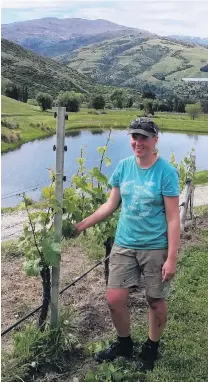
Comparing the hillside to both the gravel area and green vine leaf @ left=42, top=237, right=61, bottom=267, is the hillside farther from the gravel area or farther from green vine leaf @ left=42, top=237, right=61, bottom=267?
green vine leaf @ left=42, top=237, right=61, bottom=267

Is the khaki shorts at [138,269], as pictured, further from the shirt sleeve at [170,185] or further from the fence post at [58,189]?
the fence post at [58,189]

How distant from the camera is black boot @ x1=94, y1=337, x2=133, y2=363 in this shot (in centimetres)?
472

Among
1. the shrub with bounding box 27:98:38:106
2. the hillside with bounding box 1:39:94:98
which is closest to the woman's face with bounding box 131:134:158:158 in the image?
the shrub with bounding box 27:98:38:106

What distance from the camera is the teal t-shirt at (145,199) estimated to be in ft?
13.6

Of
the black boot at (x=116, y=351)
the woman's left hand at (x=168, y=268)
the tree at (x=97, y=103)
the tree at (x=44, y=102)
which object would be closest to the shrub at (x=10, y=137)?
the tree at (x=44, y=102)

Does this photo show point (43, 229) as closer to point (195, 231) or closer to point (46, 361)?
point (46, 361)

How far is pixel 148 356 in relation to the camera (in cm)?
468

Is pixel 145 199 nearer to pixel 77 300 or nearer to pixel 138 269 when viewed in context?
pixel 138 269

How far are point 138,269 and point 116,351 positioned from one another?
0.86 meters

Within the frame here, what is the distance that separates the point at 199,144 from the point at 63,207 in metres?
56.7

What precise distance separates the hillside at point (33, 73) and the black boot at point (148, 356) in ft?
389

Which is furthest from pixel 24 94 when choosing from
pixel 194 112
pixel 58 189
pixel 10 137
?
pixel 58 189

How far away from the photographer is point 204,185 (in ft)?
71.6

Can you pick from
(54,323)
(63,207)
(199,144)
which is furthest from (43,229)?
(199,144)
